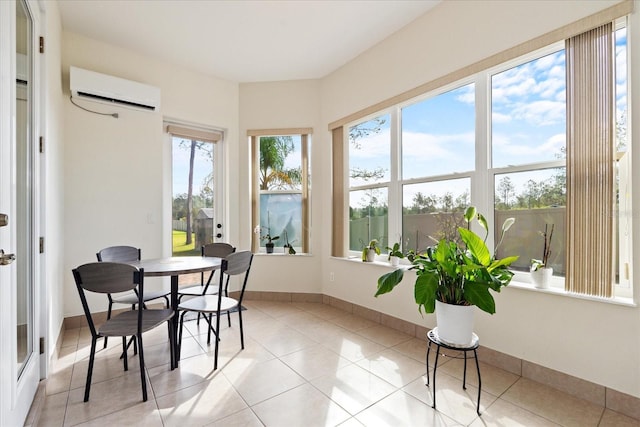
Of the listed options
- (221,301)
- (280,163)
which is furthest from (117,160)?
(221,301)

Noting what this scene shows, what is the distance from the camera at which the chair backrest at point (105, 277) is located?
174 centimetres

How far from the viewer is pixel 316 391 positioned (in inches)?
76.2

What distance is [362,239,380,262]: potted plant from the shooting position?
332 cm

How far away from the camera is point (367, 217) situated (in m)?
3.54

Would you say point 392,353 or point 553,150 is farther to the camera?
point 392,353

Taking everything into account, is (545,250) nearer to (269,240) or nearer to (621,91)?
Answer: (621,91)

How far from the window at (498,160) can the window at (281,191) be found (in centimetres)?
109

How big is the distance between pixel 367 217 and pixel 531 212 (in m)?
1.68

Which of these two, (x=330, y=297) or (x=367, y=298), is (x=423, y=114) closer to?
(x=367, y=298)

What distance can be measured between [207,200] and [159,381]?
8.06 ft

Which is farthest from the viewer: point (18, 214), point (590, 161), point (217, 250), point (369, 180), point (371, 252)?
point (369, 180)

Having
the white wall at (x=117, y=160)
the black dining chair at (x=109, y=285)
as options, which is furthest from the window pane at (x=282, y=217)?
the black dining chair at (x=109, y=285)

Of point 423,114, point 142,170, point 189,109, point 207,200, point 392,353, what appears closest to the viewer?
point 392,353

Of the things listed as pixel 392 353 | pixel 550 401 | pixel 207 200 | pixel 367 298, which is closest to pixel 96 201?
pixel 207 200
